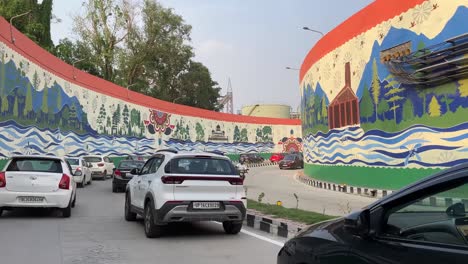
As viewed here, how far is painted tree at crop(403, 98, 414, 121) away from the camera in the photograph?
1577 centimetres

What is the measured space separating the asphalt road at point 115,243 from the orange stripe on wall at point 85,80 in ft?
45.4

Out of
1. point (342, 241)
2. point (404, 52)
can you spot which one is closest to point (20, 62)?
point (404, 52)

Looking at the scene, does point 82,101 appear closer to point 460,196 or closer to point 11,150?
point 11,150

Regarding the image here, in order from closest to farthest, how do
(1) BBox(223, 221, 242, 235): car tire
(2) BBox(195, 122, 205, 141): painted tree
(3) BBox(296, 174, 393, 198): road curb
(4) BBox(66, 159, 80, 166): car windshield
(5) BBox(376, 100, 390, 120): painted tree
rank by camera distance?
(1) BBox(223, 221, 242, 235): car tire, (5) BBox(376, 100, 390, 120): painted tree, (3) BBox(296, 174, 393, 198): road curb, (4) BBox(66, 159, 80, 166): car windshield, (2) BBox(195, 122, 205, 141): painted tree

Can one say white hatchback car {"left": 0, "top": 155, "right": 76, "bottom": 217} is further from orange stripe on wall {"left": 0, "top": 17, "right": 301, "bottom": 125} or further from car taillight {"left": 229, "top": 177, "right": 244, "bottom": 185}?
orange stripe on wall {"left": 0, "top": 17, "right": 301, "bottom": 125}

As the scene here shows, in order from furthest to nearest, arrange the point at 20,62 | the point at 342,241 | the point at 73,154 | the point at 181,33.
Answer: the point at 181,33
the point at 73,154
the point at 20,62
the point at 342,241

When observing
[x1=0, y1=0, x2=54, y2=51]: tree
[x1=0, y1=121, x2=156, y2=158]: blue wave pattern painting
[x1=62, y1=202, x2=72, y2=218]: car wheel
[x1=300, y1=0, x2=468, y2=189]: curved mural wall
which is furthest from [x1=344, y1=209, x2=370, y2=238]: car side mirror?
[x1=0, y1=0, x2=54, y2=51]: tree

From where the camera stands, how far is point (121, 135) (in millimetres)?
39375

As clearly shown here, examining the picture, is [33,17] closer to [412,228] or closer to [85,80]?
[85,80]

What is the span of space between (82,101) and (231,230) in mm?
26085

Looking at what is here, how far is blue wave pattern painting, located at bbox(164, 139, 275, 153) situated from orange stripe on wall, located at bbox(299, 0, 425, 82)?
24.9 meters

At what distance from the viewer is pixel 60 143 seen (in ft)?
96.6

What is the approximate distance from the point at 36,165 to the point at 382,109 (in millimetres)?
11667

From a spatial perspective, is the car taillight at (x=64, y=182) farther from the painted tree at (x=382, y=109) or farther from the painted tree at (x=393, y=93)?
the painted tree at (x=382, y=109)
